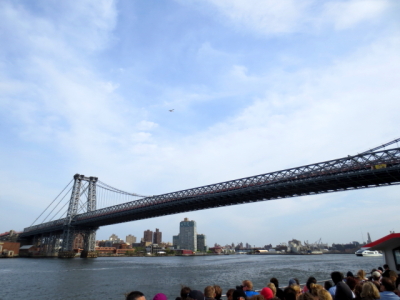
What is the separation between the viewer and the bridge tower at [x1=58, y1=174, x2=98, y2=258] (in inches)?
3012

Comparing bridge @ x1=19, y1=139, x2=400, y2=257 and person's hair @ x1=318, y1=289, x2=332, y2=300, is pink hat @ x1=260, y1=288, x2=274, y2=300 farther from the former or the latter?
bridge @ x1=19, y1=139, x2=400, y2=257

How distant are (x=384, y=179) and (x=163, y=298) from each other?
4308 centimetres

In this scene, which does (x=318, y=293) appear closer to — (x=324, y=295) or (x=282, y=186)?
(x=324, y=295)

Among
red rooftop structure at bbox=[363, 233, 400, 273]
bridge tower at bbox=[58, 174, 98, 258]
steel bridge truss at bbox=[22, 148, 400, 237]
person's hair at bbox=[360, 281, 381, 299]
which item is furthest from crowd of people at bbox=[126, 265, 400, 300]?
bridge tower at bbox=[58, 174, 98, 258]

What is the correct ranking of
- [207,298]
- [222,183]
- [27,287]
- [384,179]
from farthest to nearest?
[222,183]
[384,179]
[27,287]
[207,298]

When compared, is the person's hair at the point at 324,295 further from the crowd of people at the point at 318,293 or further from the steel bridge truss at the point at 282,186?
the steel bridge truss at the point at 282,186

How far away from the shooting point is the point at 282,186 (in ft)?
144

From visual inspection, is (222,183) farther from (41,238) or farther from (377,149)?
(41,238)

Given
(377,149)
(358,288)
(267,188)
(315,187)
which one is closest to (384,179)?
(377,149)

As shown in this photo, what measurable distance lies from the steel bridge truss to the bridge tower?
10611 millimetres

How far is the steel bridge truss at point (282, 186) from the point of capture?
122 feet

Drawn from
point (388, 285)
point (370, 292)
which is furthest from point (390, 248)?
point (370, 292)

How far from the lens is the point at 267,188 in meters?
45.3

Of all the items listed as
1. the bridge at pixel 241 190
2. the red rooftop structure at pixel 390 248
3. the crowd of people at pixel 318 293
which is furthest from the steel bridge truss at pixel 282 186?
the crowd of people at pixel 318 293
